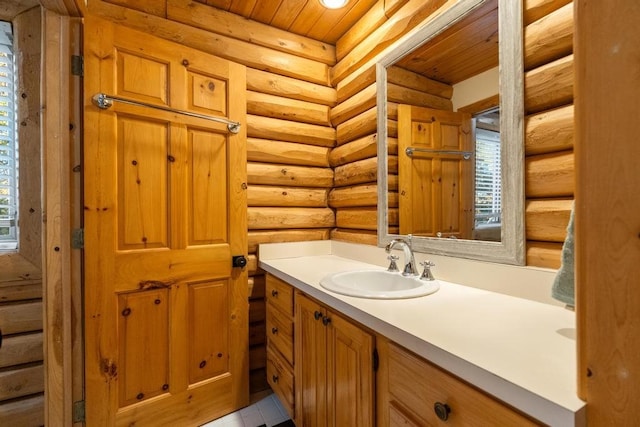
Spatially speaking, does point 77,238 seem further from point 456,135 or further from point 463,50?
point 463,50

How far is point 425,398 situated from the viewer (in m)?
0.76

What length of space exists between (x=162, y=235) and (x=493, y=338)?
1.51m

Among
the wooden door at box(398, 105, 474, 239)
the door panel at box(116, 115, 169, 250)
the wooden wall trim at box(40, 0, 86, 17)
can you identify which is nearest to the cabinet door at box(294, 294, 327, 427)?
the wooden door at box(398, 105, 474, 239)

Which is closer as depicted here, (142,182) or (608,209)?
(608,209)

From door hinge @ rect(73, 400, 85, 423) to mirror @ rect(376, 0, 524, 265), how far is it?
1662 millimetres

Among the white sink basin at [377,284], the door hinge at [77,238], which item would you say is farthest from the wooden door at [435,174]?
the door hinge at [77,238]

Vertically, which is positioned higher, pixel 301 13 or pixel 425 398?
pixel 301 13

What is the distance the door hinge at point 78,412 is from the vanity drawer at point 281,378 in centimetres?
89

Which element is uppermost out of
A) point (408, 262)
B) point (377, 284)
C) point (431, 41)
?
point (431, 41)

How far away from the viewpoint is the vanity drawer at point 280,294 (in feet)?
4.99

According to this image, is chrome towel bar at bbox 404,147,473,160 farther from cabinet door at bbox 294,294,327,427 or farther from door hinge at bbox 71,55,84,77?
door hinge at bbox 71,55,84,77

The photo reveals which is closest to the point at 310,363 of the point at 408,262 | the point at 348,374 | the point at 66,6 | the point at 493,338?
the point at 348,374

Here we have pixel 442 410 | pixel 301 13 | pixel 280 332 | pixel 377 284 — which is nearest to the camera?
pixel 442 410

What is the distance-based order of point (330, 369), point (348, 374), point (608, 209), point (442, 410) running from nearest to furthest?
point (608, 209) → point (442, 410) → point (348, 374) → point (330, 369)
